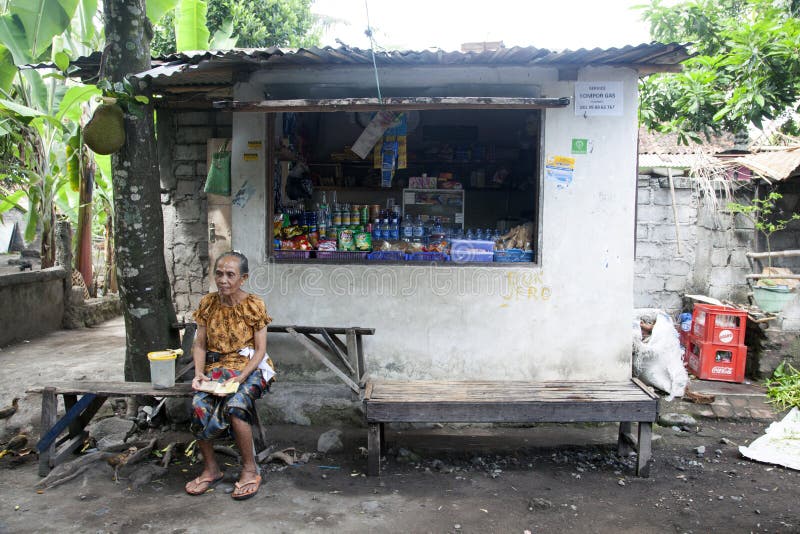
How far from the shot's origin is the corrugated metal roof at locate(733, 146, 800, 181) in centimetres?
650

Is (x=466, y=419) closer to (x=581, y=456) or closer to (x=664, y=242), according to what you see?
(x=581, y=456)

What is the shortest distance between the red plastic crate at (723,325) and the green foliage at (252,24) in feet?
28.7

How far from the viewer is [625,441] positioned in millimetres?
4504

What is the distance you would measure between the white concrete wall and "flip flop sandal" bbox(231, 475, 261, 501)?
1464 millimetres

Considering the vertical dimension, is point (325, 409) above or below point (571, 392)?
below

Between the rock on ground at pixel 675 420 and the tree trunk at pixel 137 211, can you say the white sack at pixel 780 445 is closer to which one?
the rock on ground at pixel 675 420

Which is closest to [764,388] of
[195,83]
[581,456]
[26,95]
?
[581,456]

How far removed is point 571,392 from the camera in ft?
14.3

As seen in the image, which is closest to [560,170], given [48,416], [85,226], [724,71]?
[48,416]

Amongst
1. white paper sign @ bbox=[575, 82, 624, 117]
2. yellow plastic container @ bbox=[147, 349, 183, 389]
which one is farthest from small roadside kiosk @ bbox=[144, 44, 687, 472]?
yellow plastic container @ bbox=[147, 349, 183, 389]

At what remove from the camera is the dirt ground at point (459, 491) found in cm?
352

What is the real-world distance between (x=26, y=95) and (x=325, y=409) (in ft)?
19.9

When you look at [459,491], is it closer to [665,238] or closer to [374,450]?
[374,450]

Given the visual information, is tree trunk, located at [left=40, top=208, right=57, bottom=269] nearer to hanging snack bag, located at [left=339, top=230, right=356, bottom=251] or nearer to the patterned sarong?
hanging snack bag, located at [left=339, top=230, right=356, bottom=251]
